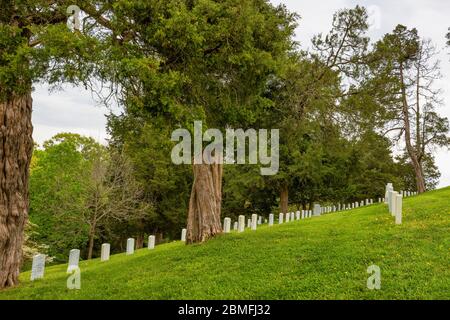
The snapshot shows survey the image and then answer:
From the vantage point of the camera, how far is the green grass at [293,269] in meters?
6.96

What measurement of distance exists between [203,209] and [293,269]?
5582 mm

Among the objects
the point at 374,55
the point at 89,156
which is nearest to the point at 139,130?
the point at 374,55

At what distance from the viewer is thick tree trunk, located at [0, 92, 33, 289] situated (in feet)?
31.9

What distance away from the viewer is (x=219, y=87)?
1026cm

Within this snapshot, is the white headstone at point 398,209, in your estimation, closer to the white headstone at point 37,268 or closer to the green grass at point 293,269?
the green grass at point 293,269

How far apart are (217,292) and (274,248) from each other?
11.7 feet

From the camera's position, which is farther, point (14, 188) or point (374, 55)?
point (374, 55)

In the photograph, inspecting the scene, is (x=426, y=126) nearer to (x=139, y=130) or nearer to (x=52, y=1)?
(x=139, y=130)

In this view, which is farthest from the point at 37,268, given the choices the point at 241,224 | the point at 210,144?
the point at 241,224

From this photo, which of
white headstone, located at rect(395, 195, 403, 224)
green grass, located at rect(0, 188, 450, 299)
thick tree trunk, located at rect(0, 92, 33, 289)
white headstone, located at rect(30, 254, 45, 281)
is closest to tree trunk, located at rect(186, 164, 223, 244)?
green grass, located at rect(0, 188, 450, 299)

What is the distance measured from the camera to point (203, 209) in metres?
13.5

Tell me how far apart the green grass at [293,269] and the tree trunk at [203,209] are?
99 centimetres

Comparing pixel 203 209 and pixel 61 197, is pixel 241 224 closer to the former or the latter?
pixel 203 209

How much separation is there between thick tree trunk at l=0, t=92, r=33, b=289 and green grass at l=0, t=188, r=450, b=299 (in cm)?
76
